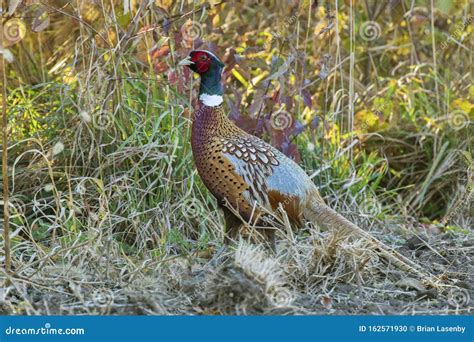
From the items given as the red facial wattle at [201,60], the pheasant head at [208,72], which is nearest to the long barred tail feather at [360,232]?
the pheasant head at [208,72]

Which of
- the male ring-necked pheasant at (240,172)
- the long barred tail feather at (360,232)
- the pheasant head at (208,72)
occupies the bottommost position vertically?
the long barred tail feather at (360,232)

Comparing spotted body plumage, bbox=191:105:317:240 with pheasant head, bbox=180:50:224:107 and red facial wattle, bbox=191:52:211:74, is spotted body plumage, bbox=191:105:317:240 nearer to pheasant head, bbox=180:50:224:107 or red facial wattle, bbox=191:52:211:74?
pheasant head, bbox=180:50:224:107

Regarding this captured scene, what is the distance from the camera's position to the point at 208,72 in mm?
3955

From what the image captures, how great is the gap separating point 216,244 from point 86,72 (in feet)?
3.58

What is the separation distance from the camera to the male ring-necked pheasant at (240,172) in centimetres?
377

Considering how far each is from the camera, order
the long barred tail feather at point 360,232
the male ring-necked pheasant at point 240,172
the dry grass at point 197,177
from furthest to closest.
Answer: the male ring-necked pheasant at point 240,172 < the long barred tail feather at point 360,232 < the dry grass at point 197,177

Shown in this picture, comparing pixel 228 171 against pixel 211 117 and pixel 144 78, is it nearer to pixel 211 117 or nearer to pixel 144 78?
pixel 211 117

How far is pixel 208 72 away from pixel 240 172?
50 centimetres

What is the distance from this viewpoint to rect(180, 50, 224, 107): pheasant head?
391 cm

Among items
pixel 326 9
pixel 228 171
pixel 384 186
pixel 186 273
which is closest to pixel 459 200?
pixel 384 186

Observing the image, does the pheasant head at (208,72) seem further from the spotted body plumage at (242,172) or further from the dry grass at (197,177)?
the dry grass at (197,177)

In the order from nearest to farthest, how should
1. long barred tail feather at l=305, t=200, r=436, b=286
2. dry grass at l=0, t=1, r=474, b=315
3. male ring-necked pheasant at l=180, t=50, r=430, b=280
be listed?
dry grass at l=0, t=1, r=474, b=315
long barred tail feather at l=305, t=200, r=436, b=286
male ring-necked pheasant at l=180, t=50, r=430, b=280

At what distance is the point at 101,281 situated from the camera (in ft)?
10.9

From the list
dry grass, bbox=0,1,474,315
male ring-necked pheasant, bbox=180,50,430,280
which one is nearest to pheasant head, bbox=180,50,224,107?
male ring-necked pheasant, bbox=180,50,430,280
